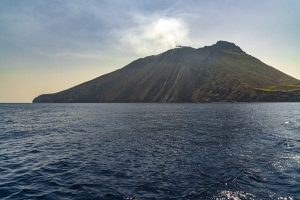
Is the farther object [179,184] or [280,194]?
[179,184]

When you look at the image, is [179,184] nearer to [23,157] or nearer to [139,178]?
[139,178]

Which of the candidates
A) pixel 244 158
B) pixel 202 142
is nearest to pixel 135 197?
pixel 244 158

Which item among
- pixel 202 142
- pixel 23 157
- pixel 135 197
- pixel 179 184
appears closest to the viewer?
pixel 135 197

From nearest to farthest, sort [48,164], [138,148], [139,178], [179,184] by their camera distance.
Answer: [179,184], [139,178], [48,164], [138,148]

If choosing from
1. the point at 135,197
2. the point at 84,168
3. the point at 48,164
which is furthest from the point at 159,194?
the point at 48,164

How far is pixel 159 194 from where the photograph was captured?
22.4m

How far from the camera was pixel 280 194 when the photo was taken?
22172mm

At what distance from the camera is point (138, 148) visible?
4344 centimetres

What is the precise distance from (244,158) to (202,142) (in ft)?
43.3

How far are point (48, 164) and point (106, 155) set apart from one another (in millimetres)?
7608

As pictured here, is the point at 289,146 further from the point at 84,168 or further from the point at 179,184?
the point at 84,168

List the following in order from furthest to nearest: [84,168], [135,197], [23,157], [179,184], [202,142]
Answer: [202,142] → [23,157] → [84,168] → [179,184] → [135,197]

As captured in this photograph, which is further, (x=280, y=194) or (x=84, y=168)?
(x=84, y=168)

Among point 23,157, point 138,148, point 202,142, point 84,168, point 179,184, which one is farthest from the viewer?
point 202,142
